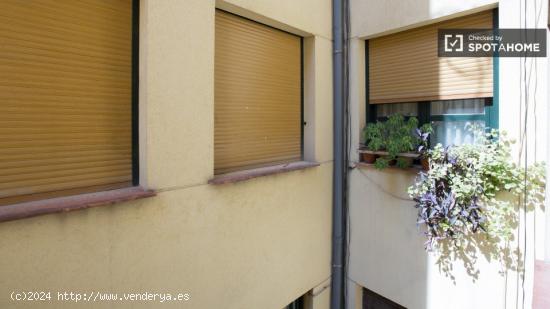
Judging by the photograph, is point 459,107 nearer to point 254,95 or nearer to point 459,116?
point 459,116

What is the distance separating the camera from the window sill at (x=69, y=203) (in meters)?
1.88

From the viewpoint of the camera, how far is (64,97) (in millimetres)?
2203

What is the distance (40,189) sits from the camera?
83.8 inches

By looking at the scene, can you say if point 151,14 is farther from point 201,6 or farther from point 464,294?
point 464,294

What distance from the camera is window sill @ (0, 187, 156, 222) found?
6.17 ft

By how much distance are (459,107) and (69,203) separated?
4.05 meters

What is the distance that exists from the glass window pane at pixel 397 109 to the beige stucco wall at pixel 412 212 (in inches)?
10.6

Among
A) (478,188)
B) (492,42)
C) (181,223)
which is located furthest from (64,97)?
(492,42)

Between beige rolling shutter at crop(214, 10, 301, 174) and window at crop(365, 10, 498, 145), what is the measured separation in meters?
1.16

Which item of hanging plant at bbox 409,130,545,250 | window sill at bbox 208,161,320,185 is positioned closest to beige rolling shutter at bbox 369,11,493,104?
hanging plant at bbox 409,130,545,250

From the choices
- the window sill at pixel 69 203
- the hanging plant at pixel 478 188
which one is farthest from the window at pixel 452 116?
the window sill at pixel 69 203

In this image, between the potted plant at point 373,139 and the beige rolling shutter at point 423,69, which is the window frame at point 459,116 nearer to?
the beige rolling shutter at point 423,69

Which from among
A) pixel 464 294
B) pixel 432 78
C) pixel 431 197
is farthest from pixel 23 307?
pixel 432 78

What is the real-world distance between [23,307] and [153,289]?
857mm
